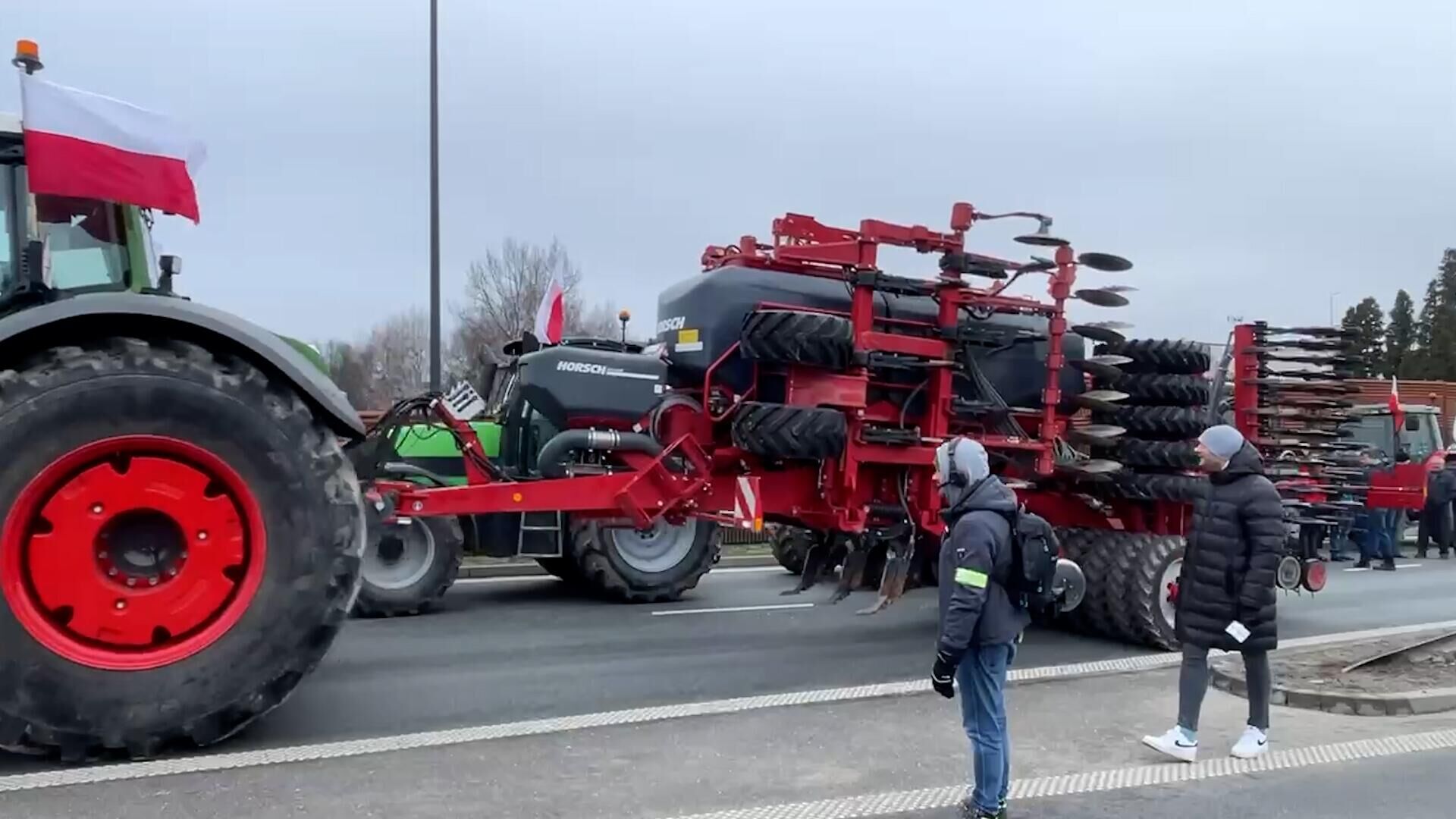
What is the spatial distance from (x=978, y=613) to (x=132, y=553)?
11.8 ft

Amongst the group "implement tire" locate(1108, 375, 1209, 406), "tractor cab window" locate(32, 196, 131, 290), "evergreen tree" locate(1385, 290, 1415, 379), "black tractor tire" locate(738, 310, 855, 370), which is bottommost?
"implement tire" locate(1108, 375, 1209, 406)

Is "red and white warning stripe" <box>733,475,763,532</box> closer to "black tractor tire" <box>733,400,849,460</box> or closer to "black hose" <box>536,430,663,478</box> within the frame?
"black tractor tire" <box>733,400,849,460</box>

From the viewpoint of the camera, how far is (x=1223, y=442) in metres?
6.14

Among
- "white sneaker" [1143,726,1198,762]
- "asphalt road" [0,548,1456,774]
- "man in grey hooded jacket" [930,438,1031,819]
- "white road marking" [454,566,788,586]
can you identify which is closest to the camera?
"man in grey hooded jacket" [930,438,1031,819]

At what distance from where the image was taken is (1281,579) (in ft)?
32.9

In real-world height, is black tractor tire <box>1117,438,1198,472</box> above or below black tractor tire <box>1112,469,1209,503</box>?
above

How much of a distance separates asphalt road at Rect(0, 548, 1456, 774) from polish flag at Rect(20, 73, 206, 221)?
2.51 metres

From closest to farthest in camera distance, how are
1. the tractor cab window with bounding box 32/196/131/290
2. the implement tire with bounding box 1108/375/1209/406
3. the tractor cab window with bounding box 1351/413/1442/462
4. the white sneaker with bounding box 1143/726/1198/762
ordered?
the tractor cab window with bounding box 32/196/131/290 → the white sneaker with bounding box 1143/726/1198/762 → the implement tire with bounding box 1108/375/1209/406 → the tractor cab window with bounding box 1351/413/1442/462

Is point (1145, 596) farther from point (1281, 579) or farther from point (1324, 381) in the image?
point (1324, 381)

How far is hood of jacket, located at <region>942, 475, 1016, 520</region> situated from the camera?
4949mm

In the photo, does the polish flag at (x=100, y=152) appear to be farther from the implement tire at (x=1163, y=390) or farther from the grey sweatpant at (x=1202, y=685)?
the implement tire at (x=1163, y=390)

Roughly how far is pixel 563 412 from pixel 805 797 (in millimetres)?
4181

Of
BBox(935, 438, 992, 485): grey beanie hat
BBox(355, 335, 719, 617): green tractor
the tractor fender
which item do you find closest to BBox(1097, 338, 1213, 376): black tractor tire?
BBox(355, 335, 719, 617): green tractor

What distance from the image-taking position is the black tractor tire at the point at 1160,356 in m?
9.54
